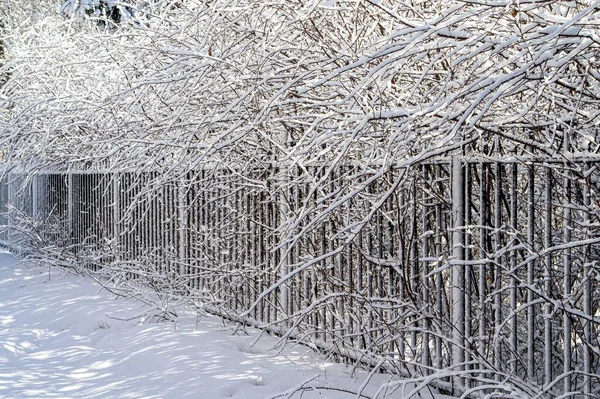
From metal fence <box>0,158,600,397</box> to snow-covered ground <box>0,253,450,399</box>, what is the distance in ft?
0.95

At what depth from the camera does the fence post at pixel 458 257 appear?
4.72 metres

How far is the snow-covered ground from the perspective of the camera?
5.29 meters

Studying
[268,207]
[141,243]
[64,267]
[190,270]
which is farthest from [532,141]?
[64,267]

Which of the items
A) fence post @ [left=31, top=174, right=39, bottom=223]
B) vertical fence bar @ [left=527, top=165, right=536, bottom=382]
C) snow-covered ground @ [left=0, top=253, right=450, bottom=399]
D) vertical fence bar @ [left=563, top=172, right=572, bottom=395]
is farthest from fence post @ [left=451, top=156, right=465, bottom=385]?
fence post @ [left=31, top=174, right=39, bottom=223]

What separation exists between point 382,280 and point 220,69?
6.00 ft

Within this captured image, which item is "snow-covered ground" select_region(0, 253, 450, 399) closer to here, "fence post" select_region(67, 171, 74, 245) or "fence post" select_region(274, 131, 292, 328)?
"fence post" select_region(274, 131, 292, 328)

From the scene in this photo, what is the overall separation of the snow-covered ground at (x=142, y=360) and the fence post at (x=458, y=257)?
1.23ft

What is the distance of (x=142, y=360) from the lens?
20.7 ft

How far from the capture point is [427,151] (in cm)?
374

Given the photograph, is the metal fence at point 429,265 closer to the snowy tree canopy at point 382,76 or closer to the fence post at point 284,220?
the fence post at point 284,220

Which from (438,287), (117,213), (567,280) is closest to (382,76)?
(567,280)

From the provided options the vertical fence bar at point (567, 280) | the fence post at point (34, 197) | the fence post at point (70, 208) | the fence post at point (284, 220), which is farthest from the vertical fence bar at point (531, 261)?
the fence post at point (34, 197)

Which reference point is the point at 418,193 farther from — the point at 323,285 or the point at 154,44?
the point at 154,44

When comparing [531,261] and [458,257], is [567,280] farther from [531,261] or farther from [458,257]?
[458,257]
